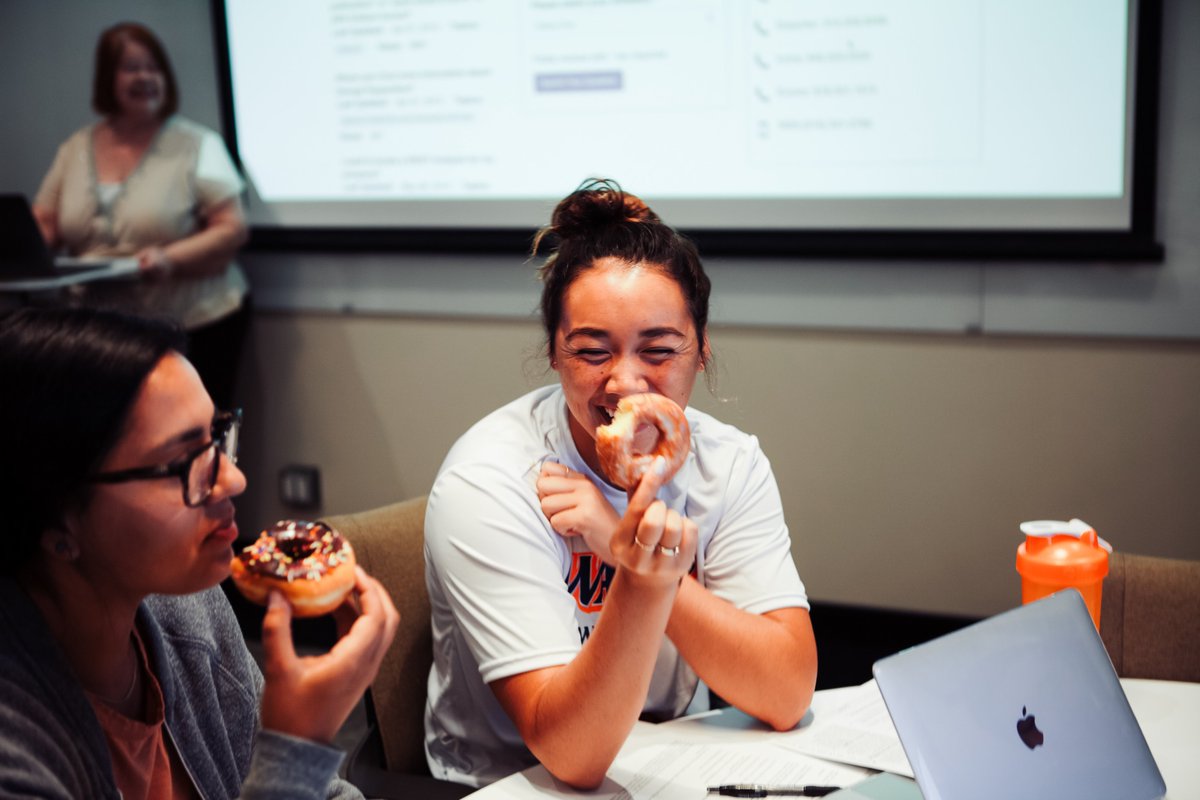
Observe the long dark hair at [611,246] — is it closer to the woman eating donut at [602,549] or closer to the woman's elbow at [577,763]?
the woman eating donut at [602,549]

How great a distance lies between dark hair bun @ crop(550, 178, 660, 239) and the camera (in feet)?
5.90

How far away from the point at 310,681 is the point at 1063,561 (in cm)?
102

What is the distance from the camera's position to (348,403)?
409 cm

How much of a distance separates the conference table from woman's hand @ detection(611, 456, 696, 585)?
26 cm

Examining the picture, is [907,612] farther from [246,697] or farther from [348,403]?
[246,697]

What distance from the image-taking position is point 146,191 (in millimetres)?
3807

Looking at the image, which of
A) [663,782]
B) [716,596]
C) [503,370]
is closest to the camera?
[663,782]

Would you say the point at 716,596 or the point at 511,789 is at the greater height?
the point at 716,596

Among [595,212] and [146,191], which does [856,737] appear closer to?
[595,212]

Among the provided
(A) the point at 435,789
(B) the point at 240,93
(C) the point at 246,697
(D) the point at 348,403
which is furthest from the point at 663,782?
(B) the point at 240,93

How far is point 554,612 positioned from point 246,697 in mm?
404

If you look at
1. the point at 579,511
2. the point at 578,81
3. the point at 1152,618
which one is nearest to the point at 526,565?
the point at 579,511

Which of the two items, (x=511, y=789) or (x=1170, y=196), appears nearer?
(x=511, y=789)

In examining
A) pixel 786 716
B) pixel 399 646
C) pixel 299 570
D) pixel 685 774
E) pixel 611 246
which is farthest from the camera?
pixel 399 646
